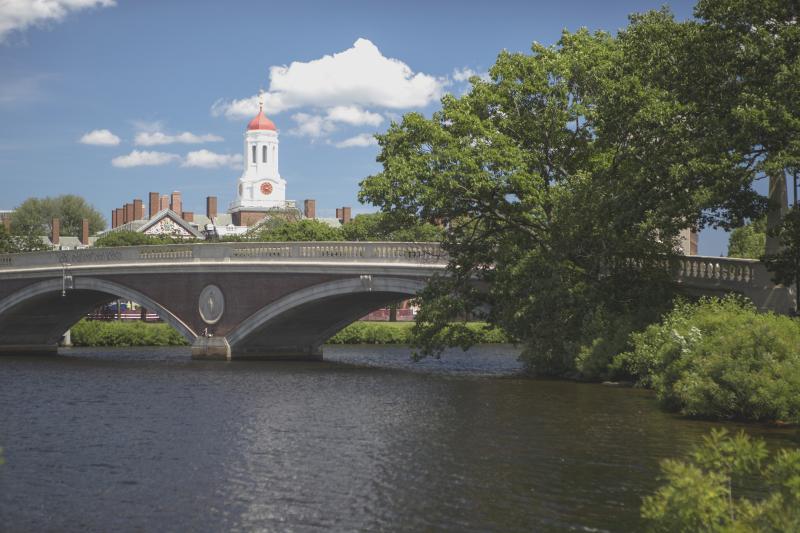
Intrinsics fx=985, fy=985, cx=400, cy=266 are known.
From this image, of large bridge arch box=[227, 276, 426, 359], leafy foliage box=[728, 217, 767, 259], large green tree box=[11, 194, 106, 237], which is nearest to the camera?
large bridge arch box=[227, 276, 426, 359]

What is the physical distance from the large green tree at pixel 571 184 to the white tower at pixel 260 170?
12056 centimetres

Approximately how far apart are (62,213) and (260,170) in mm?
33843

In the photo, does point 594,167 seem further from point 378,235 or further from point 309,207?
A: point 309,207

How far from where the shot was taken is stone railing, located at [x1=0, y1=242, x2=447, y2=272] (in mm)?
42656

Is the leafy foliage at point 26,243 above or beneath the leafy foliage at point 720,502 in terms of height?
above

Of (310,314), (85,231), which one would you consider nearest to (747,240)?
(310,314)

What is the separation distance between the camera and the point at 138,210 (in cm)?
13738

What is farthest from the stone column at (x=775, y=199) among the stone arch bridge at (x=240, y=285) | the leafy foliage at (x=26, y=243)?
the leafy foliage at (x=26, y=243)

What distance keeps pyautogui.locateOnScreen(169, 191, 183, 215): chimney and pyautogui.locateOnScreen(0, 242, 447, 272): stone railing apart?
283 feet

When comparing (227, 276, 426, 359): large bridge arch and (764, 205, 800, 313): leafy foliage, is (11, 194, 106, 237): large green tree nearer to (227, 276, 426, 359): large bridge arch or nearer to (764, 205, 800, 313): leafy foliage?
(227, 276, 426, 359): large bridge arch

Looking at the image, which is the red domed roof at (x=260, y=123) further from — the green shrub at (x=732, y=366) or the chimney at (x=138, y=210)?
the green shrub at (x=732, y=366)

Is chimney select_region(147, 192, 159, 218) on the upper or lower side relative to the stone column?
upper

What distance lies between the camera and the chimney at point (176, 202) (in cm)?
14125

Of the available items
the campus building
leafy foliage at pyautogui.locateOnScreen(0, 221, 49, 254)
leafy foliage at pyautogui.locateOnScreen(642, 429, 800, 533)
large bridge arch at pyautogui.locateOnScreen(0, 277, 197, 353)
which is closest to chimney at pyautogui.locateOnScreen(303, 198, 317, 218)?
the campus building
